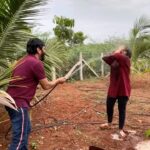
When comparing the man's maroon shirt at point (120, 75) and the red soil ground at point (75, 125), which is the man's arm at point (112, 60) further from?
the red soil ground at point (75, 125)

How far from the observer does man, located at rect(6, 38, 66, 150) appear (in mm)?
5848

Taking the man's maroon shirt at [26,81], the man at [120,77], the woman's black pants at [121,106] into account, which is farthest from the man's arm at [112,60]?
the man's maroon shirt at [26,81]

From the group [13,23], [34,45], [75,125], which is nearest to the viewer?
[34,45]

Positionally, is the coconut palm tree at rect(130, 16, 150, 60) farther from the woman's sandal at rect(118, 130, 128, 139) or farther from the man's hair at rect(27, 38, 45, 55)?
the man's hair at rect(27, 38, 45, 55)

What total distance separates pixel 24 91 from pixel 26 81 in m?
0.13

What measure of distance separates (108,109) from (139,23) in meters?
9.48

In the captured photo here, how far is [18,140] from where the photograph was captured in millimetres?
5867

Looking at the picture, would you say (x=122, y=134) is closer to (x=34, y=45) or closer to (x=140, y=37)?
(x=34, y=45)

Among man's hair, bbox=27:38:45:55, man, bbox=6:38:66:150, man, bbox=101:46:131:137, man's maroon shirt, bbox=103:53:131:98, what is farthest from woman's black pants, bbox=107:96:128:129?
man's hair, bbox=27:38:45:55

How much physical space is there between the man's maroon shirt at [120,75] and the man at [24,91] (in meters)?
2.32

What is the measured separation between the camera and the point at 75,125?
8.63 m

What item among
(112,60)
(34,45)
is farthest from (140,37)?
(34,45)

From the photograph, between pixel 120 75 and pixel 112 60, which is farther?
pixel 112 60

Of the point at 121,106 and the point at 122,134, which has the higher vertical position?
the point at 121,106
